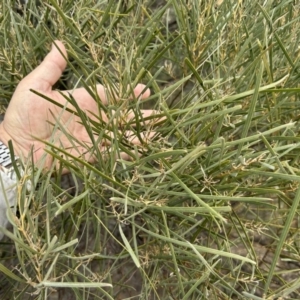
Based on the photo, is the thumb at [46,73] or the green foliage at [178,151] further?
the thumb at [46,73]

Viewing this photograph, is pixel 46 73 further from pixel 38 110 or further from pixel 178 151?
pixel 178 151

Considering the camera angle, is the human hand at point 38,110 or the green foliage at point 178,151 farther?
the human hand at point 38,110

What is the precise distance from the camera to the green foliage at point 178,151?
398mm

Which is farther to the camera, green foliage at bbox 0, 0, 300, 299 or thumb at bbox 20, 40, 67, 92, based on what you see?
thumb at bbox 20, 40, 67, 92

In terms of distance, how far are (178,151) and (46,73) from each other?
346mm

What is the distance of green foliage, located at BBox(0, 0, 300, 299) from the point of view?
0.40m

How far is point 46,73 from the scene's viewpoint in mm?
625

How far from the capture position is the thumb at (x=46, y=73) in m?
0.61

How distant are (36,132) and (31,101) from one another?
5cm

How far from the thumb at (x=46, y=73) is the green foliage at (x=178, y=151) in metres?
0.02

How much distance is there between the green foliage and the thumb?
0.08ft

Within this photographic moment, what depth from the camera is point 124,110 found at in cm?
47

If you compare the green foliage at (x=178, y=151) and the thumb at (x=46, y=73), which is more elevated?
the thumb at (x=46, y=73)

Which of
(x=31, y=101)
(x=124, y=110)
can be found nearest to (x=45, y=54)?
(x=31, y=101)
